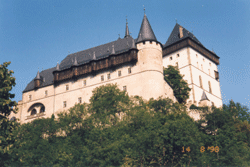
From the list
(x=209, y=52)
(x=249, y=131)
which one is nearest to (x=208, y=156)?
(x=249, y=131)

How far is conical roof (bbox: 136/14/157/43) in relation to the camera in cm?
5105

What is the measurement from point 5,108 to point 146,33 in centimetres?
3406

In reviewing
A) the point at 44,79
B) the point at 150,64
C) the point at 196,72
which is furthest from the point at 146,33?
the point at 44,79

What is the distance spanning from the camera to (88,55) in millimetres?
59531

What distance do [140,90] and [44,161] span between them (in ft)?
59.0

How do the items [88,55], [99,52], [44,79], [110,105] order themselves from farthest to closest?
[44,79]
[88,55]
[99,52]
[110,105]

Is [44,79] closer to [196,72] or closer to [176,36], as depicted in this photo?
[176,36]

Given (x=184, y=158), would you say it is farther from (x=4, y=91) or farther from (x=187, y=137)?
(x=4, y=91)

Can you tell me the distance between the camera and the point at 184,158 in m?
32.4

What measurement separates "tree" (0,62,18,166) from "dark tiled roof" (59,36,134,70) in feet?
106

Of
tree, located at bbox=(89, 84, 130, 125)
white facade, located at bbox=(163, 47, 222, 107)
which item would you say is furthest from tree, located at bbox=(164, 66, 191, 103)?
tree, located at bbox=(89, 84, 130, 125)

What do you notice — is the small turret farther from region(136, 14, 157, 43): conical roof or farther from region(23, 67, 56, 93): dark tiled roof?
region(136, 14, 157, 43): conical roof

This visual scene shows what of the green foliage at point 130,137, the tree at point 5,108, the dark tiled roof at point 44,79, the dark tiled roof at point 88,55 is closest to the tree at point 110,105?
the green foliage at point 130,137

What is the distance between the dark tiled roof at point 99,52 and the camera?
5478cm
